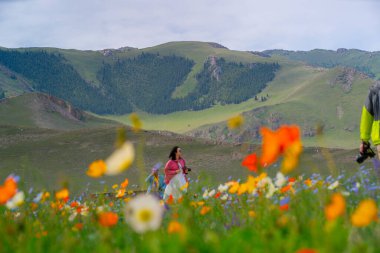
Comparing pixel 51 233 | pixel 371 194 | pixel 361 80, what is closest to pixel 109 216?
pixel 51 233

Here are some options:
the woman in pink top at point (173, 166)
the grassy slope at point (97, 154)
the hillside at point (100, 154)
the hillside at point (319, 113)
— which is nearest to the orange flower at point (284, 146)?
the woman in pink top at point (173, 166)

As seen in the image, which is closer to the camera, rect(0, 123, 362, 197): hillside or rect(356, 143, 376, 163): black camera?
rect(356, 143, 376, 163): black camera

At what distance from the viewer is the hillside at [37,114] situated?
3135 inches

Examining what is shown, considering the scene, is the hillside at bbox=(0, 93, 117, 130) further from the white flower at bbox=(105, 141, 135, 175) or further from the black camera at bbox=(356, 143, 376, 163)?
the white flower at bbox=(105, 141, 135, 175)

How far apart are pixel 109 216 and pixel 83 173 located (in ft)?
114

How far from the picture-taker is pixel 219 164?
39.0 m

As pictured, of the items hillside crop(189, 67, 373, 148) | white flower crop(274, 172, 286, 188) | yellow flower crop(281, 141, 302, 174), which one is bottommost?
hillside crop(189, 67, 373, 148)

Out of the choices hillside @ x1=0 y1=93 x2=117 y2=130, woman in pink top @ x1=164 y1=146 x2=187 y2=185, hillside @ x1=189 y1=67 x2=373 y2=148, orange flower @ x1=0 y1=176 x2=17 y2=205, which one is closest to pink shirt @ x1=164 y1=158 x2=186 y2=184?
woman in pink top @ x1=164 y1=146 x2=187 y2=185

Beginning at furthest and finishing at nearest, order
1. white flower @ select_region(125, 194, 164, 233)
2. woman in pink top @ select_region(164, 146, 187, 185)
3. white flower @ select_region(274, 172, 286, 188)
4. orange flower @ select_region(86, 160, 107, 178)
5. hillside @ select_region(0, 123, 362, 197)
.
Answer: hillside @ select_region(0, 123, 362, 197), woman in pink top @ select_region(164, 146, 187, 185), white flower @ select_region(274, 172, 286, 188), orange flower @ select_region(86, 160, 107, 178), white flower @ select_region(125, 194, 164, 233)

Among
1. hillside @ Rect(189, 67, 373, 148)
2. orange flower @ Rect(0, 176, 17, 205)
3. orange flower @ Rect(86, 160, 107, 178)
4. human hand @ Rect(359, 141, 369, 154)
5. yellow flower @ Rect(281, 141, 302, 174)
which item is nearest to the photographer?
yellow flower @ Rect(281, 141, 302, 174)

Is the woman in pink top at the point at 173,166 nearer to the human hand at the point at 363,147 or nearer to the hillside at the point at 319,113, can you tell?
the human hand at the point at 363,147

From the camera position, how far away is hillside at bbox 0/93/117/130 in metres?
79.6

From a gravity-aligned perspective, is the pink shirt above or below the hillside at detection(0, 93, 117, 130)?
above

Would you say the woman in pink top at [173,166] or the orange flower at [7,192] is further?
the woman in pink top at [173,166]
